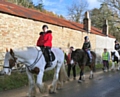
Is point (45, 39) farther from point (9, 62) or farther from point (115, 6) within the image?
point (115, 6)

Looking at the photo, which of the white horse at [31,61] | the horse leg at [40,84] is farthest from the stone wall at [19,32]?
the horse leg at [40,84]

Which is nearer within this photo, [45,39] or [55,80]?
[45,39]

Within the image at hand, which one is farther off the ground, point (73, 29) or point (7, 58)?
point (73, 29)

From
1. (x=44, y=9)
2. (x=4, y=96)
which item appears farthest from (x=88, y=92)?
(x=44, y=9)

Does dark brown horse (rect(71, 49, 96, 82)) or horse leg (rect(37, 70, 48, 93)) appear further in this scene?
dark brown horse (rect(71, 49, 96, 82))

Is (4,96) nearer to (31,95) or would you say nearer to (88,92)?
(31,95)

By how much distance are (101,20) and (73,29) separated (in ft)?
98.3

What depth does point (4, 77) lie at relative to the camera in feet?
34.7

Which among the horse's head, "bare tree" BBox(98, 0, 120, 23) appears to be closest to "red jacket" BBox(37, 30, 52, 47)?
the horse's head

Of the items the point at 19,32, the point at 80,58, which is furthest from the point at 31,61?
the point at 19,32

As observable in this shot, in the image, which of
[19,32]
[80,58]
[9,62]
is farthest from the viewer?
[19,32]

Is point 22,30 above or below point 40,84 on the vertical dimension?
above

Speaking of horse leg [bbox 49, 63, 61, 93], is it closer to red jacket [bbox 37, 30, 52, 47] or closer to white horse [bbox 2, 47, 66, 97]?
white horse [bbox 2, 47, 66, 97]

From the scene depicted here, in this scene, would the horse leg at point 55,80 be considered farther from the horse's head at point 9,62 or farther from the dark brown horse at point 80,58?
the dark brown horse at point 80,58
